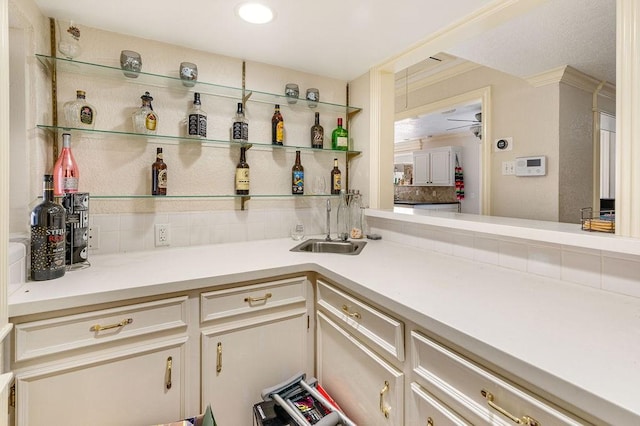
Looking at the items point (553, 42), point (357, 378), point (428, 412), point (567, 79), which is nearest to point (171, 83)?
point (357, 378)

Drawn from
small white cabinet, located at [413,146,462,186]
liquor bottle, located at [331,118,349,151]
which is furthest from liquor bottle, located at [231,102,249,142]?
small white cabinet, located at [413,146,462,186]

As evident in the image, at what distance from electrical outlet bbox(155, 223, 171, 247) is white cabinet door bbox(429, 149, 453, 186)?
19.0 ft

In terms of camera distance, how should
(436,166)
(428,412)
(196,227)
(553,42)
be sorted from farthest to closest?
(436,166), (553,42), (196,227), (428,412)

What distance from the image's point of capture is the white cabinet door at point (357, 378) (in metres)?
1.04

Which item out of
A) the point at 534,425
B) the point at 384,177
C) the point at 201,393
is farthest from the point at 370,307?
the point at 384,177

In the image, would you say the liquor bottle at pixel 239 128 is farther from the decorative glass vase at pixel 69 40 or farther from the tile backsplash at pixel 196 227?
the decorative glass vase at pixel 69 40

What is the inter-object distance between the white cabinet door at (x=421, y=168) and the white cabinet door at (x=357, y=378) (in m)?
5.90

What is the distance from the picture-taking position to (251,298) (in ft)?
4.34

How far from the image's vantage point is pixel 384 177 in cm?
204

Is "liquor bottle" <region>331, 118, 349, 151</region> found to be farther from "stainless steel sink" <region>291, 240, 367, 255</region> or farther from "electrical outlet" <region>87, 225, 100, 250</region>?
"electrical outlet" <region>87, 225, 100, 250</region>

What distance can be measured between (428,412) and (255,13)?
1652mm

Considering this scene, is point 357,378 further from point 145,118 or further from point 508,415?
point 145,118

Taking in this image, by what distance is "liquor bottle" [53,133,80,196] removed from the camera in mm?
1334

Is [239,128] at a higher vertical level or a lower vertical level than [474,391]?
higher
